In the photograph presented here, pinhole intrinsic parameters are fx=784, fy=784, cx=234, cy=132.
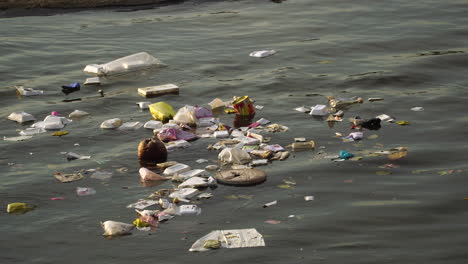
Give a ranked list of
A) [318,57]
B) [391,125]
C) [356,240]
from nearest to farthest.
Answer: [356,240] → [391,125] → [318,57]

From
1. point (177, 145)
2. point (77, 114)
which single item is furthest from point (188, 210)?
point (77, 114)

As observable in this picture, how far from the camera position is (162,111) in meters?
6.03

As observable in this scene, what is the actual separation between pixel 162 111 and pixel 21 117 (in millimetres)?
1112

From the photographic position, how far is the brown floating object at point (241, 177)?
4668 mm

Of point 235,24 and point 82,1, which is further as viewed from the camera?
point 82,1

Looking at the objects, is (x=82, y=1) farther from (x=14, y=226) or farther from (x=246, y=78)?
(x=14, y=226)

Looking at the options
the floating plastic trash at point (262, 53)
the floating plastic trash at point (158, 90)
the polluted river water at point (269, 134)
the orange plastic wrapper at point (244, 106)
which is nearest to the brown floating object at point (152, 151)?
the polluted river water at point (269, 134)

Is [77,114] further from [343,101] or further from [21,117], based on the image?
[343,101]

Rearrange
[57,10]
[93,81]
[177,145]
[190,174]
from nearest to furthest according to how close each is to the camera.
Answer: [190,174], [177,145], [93,81], [57,10]

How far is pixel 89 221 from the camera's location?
4250 mm

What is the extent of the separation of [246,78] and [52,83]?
1773mm

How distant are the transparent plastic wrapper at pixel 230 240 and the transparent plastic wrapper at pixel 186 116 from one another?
197 centimetres

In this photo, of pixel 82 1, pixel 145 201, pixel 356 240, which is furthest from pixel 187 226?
pixel 82 1

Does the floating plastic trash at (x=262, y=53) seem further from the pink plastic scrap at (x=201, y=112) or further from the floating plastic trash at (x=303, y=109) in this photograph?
the pink plastic scrap at (x=201, y=112)
